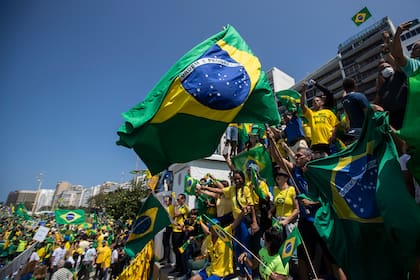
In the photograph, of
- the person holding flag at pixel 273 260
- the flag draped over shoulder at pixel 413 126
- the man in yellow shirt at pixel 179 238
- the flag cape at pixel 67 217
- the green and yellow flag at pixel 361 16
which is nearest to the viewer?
the flag draped over shoulder at pixel 413 126

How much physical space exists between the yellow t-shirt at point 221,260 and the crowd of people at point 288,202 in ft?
0.05

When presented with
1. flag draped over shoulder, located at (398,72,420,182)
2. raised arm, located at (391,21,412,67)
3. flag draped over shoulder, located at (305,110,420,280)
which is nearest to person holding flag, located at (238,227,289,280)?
flag draped over shoulder, located at (305,110,420,280)

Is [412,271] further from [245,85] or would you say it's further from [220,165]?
[220,165]

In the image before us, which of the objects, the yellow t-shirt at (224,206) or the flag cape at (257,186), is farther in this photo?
the yellow t-shirt at (224,206)

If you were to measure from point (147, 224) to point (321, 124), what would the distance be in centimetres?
401

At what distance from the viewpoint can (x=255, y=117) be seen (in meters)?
4.05

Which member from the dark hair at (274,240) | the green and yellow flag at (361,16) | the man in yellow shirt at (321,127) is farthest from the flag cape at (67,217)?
the green and yellow flag at (361,16)

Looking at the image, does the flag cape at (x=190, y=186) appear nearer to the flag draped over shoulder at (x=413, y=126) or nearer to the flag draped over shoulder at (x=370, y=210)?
the flag draped over shoulder at (x=370, y=210)

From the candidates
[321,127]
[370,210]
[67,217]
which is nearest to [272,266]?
[370,210]

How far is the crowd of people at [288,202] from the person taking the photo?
2768mm

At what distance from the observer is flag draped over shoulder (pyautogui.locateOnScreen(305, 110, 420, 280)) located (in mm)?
1885

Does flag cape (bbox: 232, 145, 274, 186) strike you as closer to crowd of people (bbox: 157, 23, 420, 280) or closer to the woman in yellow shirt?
crowd of people (bbox: 157, 23, 420, 280)

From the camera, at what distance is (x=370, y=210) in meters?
2.19

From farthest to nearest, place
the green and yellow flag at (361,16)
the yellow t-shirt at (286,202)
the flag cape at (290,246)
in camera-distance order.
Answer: the green and yellow flag at (361,16) < the yellow t-shirt at (286,202) < the flag cape at (290,246)
